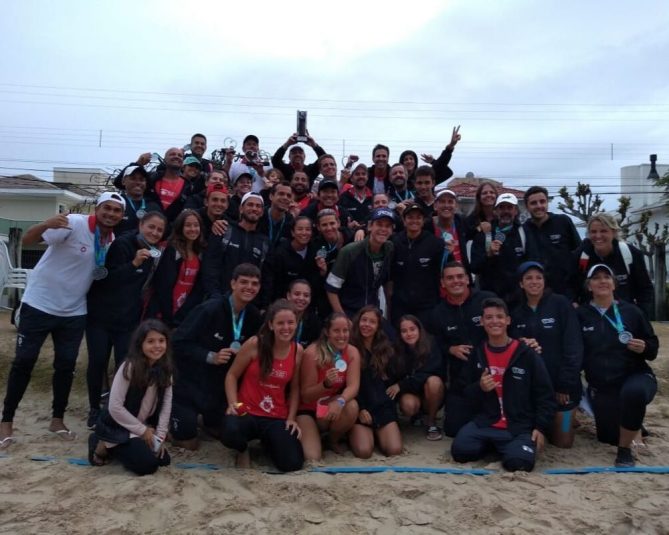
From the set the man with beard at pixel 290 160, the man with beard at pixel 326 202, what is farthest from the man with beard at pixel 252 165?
the man with beard at pixel 326 202

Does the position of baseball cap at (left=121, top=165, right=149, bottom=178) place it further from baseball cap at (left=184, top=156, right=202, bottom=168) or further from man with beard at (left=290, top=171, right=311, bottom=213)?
man with beard at (left=290, top=171, right=311, bottom=213)

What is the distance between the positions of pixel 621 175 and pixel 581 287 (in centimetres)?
3639

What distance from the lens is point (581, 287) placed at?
5871 millimetres

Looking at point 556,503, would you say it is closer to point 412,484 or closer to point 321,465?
point 412,484

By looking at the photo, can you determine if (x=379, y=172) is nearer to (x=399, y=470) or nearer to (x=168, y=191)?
(x=168, y=191)

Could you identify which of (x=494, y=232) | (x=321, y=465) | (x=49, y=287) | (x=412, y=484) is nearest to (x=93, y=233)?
(x=49, y=287)

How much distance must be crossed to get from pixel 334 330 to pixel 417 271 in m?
1.48

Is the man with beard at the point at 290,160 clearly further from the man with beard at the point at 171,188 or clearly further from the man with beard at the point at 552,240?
the man with beard at the point at 552,240

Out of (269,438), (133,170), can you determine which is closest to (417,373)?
(269,438)

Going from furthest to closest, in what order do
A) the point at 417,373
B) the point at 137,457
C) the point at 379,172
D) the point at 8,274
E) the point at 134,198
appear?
the point at 8,274 → the point at 379,172 → the point at 134,198 → the point at 417,373 → the point at 137,457

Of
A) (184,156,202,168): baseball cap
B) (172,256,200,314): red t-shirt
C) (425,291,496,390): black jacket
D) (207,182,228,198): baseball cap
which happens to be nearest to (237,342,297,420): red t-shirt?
(172,256,200,314): red t-shirt

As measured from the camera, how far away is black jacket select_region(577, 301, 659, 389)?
5.02 meters

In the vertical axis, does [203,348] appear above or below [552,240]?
below

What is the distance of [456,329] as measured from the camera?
5.53 metres
